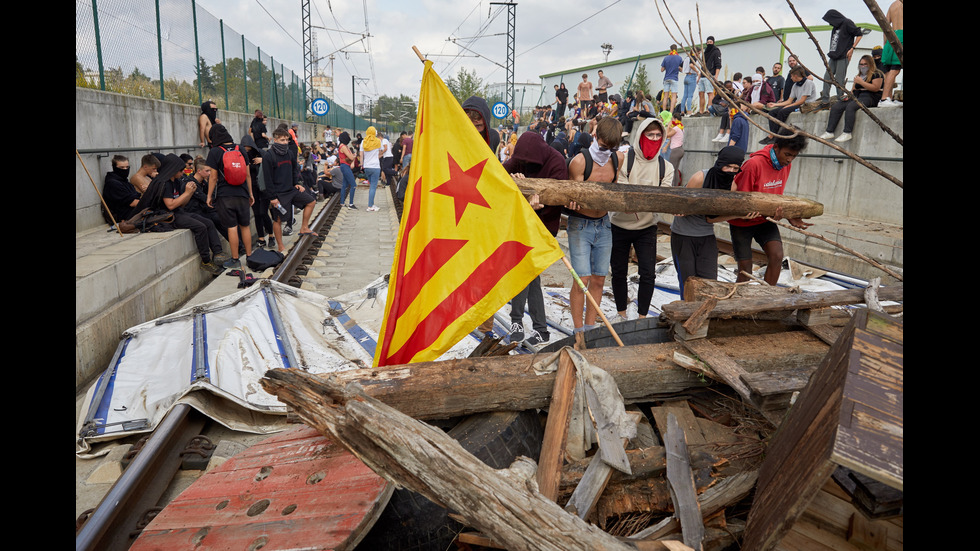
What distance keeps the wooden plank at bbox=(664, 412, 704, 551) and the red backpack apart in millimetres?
7702

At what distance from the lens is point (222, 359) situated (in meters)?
4.45

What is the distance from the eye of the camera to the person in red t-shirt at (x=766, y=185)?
4.86 meters

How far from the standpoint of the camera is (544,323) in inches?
207

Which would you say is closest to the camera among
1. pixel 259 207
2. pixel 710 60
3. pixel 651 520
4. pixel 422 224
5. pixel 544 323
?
pixel 651 520

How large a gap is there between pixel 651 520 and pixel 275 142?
8.91 m

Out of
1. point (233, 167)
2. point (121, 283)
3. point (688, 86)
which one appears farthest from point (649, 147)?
point (688, 86)

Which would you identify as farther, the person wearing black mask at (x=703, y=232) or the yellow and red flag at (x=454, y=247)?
the person wearing black mask at (x=703, y=232)

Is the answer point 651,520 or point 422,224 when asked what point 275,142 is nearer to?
point 422,224

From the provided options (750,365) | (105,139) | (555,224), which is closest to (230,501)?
(750,365)

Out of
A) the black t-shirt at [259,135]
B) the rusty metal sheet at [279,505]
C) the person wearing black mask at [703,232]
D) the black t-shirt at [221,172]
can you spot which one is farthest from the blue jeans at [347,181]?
the rusty metal sheet at [279,505]

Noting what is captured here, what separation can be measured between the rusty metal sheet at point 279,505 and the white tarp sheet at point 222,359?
150cm

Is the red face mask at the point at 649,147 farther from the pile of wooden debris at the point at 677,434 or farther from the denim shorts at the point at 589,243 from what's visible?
the pile of wooden debris at the point at 677,434

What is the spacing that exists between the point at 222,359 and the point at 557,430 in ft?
10.1

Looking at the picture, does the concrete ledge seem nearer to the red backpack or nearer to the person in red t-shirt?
the red backpack
